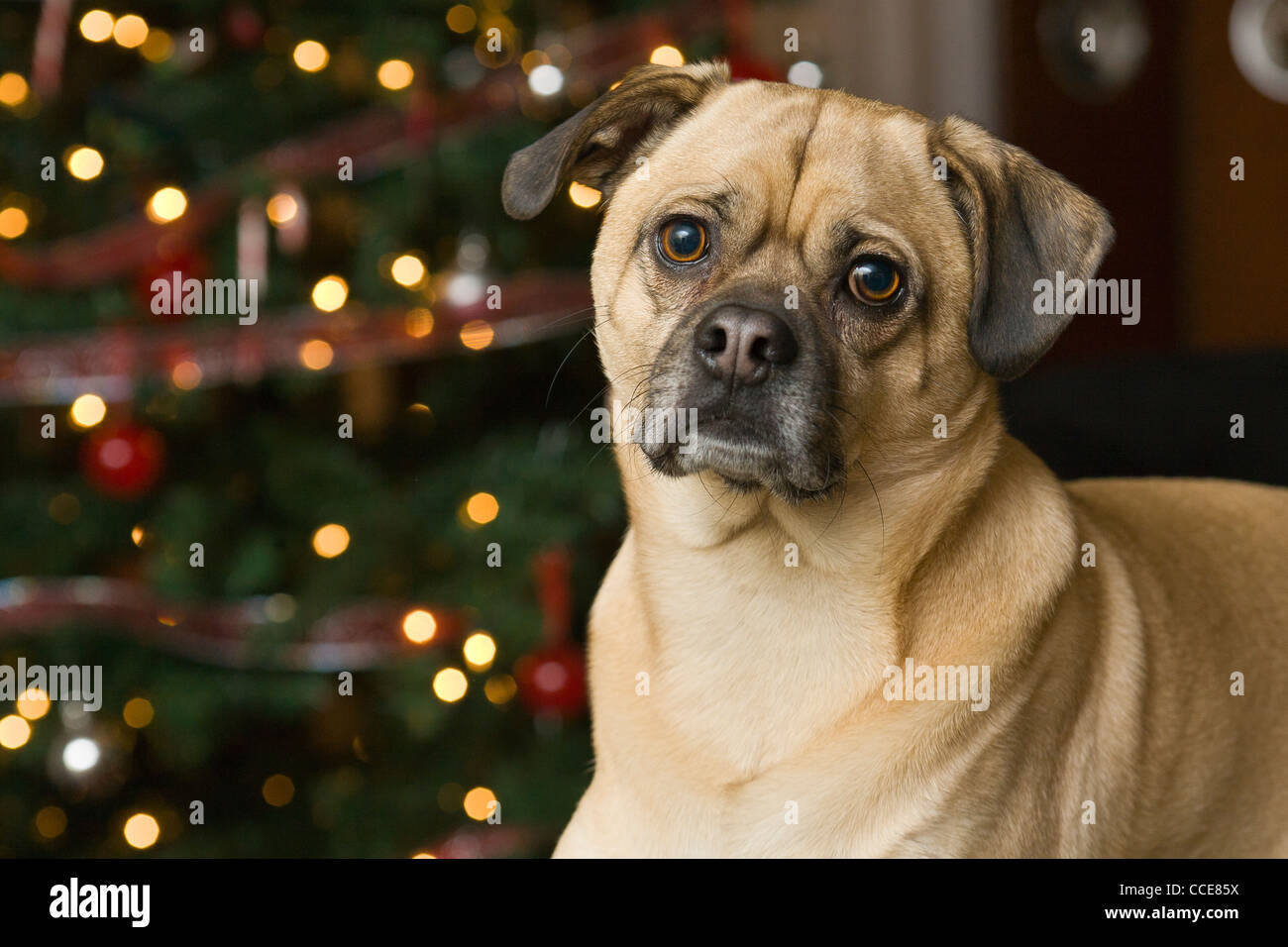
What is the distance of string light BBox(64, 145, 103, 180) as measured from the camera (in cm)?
306

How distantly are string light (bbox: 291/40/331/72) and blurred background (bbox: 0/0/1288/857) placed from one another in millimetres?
34

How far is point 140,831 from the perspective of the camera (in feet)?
10.5

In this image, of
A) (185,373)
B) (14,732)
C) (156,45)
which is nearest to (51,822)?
(14,732)

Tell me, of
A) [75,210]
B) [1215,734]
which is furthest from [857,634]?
[75,210]

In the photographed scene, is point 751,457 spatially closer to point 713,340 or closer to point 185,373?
point 713,340

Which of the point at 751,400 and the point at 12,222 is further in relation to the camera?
the point at 12,222

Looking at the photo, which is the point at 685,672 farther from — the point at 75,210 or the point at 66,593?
the point at 75,210

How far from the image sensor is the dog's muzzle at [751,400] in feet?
5.29

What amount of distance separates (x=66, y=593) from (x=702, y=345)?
1.92m

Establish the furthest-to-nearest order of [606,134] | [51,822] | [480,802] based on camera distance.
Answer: [51,822] → [480,802] → [606,134]

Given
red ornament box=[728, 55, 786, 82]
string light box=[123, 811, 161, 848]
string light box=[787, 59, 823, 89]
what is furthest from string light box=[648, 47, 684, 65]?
string light box=[123, 811, 161, 848]

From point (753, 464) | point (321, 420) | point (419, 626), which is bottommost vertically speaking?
point (419, 626)

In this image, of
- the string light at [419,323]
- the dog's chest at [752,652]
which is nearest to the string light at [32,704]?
the string light at [419,323]

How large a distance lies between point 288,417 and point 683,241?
182cm
